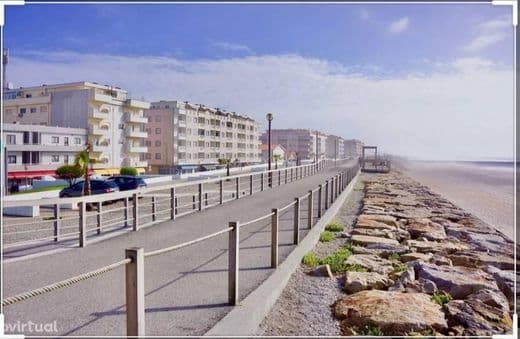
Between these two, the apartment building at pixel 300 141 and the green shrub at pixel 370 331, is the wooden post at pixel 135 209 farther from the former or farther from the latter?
the apartment building at pixel 300 141

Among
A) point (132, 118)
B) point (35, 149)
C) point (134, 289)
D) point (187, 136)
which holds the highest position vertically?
point (132, 118)

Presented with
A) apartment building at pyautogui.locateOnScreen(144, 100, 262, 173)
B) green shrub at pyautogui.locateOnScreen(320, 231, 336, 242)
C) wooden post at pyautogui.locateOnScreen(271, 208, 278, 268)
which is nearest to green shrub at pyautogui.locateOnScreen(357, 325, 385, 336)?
wooden post at pyautogui.locateOnScreen(271, 208, 278, 268)

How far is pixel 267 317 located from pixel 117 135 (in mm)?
52111

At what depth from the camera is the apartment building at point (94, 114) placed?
4881 cm

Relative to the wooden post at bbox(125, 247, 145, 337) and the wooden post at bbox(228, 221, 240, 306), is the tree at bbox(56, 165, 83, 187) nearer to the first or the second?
the wooden post at bbox(228, 221, 240, 306)

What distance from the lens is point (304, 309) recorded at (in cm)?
443

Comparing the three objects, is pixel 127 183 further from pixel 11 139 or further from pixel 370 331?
pixel 11 139

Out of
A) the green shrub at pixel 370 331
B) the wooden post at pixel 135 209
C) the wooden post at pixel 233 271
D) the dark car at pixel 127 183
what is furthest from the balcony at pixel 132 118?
the green shrub at pixel 370 331

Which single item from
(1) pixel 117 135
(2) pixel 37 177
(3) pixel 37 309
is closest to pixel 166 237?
(3) pixel 37 309

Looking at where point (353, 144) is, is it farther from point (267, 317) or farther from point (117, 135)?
point (267, 317)

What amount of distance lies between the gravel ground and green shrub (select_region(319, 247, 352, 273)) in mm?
411

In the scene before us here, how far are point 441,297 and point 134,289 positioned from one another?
390 centimetres

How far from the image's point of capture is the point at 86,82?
5416cm

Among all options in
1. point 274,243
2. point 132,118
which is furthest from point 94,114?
point 274,243
